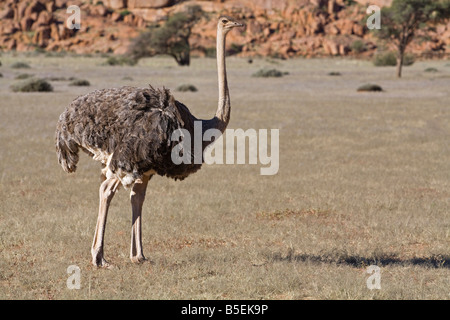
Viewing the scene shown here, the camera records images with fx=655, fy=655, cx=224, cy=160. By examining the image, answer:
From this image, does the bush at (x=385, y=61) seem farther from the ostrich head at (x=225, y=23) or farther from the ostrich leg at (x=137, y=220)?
the ostrich leg at (x=137, y=220)

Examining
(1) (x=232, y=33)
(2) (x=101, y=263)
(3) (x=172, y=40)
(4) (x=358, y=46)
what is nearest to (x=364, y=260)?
(2) (x=101, y=263)

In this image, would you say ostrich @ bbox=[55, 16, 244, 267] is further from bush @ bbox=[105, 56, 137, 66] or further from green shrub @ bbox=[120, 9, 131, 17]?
green shrub @ bbox=[120, 9, 131, 17]

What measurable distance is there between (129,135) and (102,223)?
1.01 metres

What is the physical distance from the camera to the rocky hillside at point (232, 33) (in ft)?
324

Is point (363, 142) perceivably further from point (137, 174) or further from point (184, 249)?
point (137, 174)

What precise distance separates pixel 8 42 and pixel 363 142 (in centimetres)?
9487

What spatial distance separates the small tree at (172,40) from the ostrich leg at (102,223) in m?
54.7

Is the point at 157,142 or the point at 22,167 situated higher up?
the point at 157,142

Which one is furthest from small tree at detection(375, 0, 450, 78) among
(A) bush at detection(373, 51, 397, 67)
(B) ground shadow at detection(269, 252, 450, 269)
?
(B) ground shadow at detection(269, 252, 450, 269)

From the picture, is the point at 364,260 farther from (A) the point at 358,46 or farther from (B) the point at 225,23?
(A) the point at 358,46

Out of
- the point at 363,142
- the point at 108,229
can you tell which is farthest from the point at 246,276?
the point at 363,142

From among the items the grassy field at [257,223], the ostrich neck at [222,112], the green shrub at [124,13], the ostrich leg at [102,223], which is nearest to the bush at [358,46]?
the green shrub at [124,13]

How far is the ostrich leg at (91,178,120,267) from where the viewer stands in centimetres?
663

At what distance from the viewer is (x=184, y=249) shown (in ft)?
24.5
